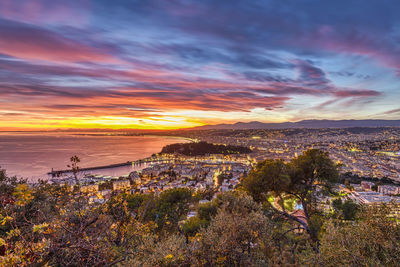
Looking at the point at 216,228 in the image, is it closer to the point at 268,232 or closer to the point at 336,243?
the point at 268,232

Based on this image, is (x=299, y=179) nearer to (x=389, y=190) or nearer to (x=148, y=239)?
(x=148, y=239)

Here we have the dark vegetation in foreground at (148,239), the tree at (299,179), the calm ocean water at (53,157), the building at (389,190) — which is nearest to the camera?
the dark vegetation in foreground at (148,239)

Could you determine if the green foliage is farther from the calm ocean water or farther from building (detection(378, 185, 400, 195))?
building (detection(378, 185, 400, 195))

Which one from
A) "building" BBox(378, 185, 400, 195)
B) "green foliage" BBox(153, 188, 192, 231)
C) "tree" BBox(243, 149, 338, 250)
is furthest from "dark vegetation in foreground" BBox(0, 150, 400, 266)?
"building" BBox(378, 185, 400, 195)

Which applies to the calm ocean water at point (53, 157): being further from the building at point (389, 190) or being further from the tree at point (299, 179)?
the building at point (389, 190)

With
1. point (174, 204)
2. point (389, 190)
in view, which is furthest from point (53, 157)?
point (389, 190)

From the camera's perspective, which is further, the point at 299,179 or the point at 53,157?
the point at 53,157

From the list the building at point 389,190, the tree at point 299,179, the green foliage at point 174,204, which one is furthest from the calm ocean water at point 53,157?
the building at point 389,190

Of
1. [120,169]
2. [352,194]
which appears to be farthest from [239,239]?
[120,169]

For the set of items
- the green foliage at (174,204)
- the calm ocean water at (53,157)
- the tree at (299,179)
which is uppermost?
the tree at (299,179)

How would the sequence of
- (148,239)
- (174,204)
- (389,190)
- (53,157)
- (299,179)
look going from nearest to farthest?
(148,239) < (299,179) < (174,204) < (389,190) < (53,157)

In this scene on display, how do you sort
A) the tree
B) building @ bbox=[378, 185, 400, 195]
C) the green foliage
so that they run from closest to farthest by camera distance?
the tree
the green foliage
building @ bbox=[378, 185, 400, 195]
